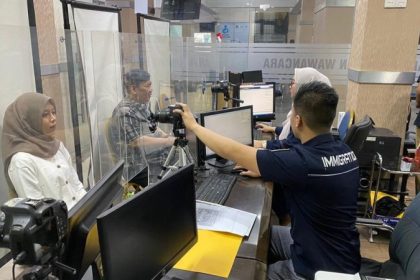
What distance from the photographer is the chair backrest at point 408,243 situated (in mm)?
1274

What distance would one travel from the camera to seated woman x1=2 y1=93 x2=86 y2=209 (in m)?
1.79

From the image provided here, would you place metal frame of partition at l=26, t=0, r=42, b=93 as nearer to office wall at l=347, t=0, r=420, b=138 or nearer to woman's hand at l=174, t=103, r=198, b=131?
woman's hand at l=174, t=103, r=198, b=131

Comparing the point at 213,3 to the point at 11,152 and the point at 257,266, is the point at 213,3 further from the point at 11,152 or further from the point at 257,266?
the point at 257,266

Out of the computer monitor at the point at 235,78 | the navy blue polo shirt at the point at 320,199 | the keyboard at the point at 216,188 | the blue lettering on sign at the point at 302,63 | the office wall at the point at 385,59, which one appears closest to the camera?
the navy blue polo shirt at the point at 320,199

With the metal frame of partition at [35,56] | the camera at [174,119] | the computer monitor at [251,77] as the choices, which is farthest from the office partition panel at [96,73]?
the computer monitor at [251,77]

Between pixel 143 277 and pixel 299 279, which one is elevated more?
pixel 143 277

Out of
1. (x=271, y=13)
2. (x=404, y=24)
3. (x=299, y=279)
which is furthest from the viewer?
(x=271, y=13)

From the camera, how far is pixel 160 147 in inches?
102

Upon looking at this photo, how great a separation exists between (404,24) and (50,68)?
10.3 feet

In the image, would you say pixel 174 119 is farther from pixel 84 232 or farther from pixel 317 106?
pixel 84 232

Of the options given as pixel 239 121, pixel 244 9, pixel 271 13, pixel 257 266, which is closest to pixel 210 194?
pixel 257 266

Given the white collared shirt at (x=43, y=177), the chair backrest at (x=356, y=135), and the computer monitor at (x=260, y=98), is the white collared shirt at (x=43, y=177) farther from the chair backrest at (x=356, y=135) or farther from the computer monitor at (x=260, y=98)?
the computer monitor at (x=260, y=98)

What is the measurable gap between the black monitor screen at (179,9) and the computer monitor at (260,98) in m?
2.35

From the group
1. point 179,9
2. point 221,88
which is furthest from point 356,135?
point 179,9
